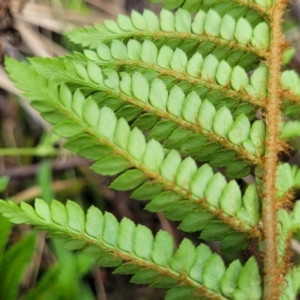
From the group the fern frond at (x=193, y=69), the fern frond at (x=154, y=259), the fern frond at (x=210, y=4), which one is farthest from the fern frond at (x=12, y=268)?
the fern frond at (x=210, y=4)

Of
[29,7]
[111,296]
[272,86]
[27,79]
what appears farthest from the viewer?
[29,7]

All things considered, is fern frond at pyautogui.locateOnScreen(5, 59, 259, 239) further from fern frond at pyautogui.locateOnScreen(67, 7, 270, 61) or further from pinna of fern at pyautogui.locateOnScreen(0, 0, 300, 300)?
fern frond at pyautogui.locateOnScreen(67, 7, 270, 61)

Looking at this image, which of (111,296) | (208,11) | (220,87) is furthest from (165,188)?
(111,296)

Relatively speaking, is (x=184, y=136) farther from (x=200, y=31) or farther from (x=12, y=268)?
(x=12, y=268)

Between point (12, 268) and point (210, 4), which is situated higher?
point (210, 4)

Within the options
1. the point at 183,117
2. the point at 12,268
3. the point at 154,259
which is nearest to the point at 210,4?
the point at 183,117

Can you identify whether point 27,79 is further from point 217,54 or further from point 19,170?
point 19,170

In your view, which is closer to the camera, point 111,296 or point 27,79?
point 27,79
